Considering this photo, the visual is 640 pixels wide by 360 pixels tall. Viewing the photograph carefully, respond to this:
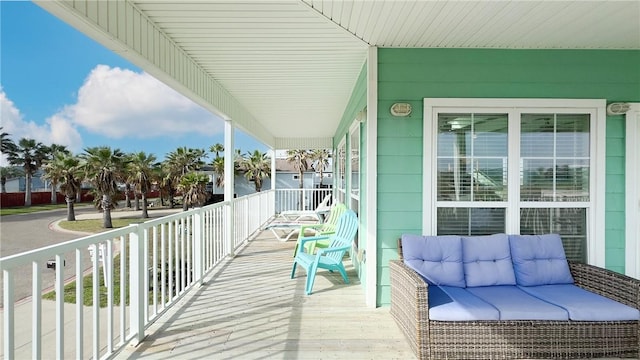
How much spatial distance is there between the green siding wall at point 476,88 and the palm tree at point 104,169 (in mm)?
22633

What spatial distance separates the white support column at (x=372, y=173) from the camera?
330 centimetres

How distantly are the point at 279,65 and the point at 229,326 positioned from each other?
288 centimetres

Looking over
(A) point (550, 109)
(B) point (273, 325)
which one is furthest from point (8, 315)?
(A) point (550, 109)

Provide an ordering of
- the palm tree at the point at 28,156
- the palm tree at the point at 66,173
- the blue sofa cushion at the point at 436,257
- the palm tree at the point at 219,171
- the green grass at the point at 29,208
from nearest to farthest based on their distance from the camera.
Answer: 1. the blue sofa cushion at the point at 436,257
2. the palm tree at the point at 66,173
3. the palm tree at the point at 219,171
4. the palm tree at the point at 28,156
5. the green grass at the point at 29,208

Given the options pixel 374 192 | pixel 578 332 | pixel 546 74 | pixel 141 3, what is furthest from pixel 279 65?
pixel 578 332

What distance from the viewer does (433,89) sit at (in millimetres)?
3330

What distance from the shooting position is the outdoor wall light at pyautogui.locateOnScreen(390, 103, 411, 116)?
10.7ft

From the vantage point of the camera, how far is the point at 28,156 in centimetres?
2770

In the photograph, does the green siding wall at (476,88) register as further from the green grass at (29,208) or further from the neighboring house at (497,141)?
the green grass at (29,208)

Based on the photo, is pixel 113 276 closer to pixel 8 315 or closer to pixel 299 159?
pixel 8 315

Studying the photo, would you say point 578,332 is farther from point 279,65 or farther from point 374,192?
point 279,65

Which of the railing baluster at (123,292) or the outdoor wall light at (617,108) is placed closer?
the railing baluster at (123,292)

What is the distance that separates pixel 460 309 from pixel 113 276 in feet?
8.46

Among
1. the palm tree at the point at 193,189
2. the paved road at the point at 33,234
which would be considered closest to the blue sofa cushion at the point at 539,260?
the paved road at the point at 33,234
